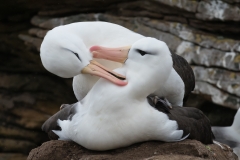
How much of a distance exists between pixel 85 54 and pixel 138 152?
1.04 metres

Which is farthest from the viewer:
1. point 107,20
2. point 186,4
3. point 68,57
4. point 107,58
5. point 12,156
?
point 12,156

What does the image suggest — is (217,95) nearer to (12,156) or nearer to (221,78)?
(221,78)

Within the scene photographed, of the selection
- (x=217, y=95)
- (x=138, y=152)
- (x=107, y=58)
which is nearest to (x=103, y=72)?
(x=107, y=58)

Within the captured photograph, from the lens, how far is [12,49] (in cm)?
1211

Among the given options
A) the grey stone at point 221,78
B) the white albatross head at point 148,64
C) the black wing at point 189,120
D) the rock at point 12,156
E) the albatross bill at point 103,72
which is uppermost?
the white albatross head at point 148,64

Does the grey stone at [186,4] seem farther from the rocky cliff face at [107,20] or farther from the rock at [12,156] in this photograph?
the rock at [12,156]

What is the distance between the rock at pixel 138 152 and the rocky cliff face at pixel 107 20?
13.4ft

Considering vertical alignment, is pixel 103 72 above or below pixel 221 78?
above

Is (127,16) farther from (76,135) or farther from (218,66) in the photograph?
(76,135)

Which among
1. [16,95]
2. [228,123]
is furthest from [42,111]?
[228,123]

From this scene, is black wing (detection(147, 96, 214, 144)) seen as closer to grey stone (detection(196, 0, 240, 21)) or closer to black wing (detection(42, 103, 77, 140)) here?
black wing (detection(42, 103, 77, 140))

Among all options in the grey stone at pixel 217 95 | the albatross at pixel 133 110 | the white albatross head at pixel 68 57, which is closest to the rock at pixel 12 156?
the grey stone at pixel 217 95

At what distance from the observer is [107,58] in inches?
209

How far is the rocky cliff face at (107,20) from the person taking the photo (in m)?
9.30
